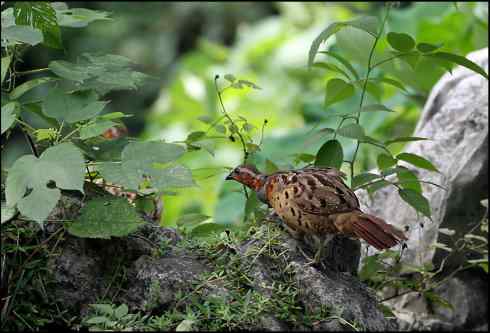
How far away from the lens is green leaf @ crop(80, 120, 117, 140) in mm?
2059

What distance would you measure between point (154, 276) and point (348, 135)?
78 cm

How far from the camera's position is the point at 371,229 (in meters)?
2.24

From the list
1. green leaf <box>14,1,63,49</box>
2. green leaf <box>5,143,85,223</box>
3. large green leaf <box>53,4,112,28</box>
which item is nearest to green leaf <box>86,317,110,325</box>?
green leaf <box>5,143,85,223</box>

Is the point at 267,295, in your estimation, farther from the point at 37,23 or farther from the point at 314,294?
the point at 37,23

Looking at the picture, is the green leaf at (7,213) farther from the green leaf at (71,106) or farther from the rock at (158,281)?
the rock at (158,281)

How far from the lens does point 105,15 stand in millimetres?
2439

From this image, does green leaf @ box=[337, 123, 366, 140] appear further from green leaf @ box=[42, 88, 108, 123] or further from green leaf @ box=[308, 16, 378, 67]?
green leaf @ box=[42, 88, 108, 123]

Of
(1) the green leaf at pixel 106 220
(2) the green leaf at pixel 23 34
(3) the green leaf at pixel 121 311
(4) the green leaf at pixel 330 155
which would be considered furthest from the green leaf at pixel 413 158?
(2) the green leaf at pixel 23 34

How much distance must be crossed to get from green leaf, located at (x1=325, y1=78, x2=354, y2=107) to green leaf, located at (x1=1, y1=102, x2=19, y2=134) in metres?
1.21

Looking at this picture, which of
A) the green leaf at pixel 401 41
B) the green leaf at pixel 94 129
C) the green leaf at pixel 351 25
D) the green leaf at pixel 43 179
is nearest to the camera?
the green leaf at pixel 43 179

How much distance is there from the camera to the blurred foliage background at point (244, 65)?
502 centimetres

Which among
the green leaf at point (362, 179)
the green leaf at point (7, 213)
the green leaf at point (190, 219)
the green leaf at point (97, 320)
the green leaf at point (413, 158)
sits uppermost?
the green leaf at point (7, 213)

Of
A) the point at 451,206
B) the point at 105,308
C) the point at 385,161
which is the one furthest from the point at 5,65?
the point at 451,206

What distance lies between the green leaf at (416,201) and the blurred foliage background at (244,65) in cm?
42
